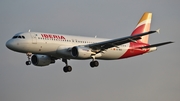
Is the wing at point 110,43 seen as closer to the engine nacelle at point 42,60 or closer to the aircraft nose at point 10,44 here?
the engine nacelle at point 42,60

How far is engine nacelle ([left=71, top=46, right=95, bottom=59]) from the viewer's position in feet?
235

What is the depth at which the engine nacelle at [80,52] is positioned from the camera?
71.6 metres

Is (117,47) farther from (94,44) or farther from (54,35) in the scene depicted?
(54,35)

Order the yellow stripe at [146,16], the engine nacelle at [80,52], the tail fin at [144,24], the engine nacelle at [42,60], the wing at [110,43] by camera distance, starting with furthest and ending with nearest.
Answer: the yellow stripe at [146,16] < the tail fin at [144,24] < the engine nacelle at [42,60] < the wing at [110,43] < the engine nacelle at [80,52]

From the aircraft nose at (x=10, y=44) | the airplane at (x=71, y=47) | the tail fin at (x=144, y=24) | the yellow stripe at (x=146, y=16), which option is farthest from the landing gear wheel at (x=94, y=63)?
the yellow stripe at (x=146, y=16)

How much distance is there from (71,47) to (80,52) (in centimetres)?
151

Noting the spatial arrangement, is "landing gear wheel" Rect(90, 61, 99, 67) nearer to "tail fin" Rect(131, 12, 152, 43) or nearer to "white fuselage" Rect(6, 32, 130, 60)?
"white fuselage" Rect(6, 32, 130, 60)

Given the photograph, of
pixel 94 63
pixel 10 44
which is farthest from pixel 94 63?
pixel 10 44

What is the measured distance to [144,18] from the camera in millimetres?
86750

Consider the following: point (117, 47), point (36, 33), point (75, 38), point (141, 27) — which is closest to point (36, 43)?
point (36, 33)

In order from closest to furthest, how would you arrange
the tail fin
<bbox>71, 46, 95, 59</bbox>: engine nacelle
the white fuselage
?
1. the white fuselage
2. <bbox>71, 46, 95, 59</bbox>: engine nacelle
3. the tail fin

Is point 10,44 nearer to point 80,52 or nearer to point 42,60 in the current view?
Result: point 42,60

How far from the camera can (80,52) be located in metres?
71.6

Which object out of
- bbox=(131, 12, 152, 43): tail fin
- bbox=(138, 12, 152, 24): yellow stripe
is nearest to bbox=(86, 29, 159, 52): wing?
bbox=(131, 12, 152, 43): tail fin
